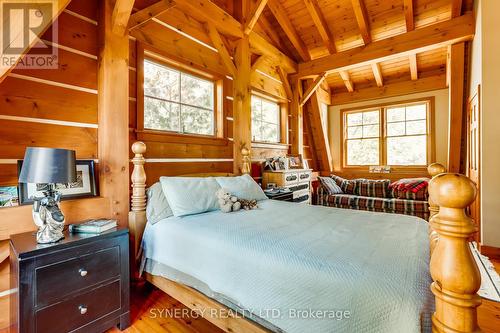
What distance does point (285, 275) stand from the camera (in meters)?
1.12

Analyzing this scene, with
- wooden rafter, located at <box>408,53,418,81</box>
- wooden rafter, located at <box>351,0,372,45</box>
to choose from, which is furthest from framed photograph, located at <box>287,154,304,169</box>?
wooden rafter, located at <box>408,53,418,81</box>

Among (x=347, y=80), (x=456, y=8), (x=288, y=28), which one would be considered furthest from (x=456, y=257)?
(x=347, y=80)

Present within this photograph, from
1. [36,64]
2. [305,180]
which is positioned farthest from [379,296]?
[305,180]

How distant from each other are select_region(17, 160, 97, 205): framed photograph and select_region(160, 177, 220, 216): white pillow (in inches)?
20.8

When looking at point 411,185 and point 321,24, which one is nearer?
point 321,24

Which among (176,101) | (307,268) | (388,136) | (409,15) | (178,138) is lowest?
(307,268)

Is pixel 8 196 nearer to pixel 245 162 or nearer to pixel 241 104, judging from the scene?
pixel 245 162

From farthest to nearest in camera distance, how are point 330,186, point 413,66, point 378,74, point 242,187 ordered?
point 378,74 → point 330,186 → point 413,66 → point 242,187

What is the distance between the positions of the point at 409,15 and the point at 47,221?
476 centimetres

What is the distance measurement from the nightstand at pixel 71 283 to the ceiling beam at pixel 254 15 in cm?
304

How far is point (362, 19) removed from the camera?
12.2 ft

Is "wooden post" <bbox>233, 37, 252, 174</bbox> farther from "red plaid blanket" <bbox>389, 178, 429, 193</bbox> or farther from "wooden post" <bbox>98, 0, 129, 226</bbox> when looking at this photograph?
"red plaid blanket" <bbox>389, 178, 429, 193</bbox>

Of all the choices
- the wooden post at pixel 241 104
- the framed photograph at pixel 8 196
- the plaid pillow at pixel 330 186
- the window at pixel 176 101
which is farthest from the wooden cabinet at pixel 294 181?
the framed photograph at pixel 8 196

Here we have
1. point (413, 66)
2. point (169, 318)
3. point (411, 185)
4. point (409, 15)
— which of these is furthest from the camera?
point (413, 66)
